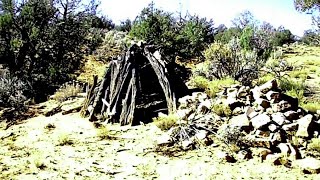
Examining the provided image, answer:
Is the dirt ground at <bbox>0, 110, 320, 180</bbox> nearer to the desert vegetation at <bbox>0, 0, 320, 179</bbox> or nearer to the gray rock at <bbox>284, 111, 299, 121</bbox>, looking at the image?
the desert vegetation at <bbox>0, 0, 320, 179</bbox>

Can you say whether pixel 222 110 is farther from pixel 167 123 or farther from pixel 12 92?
pixel 12 92

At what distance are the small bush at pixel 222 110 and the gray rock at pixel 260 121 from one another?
2.78ft

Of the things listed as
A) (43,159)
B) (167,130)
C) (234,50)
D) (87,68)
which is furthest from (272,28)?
(43,159)

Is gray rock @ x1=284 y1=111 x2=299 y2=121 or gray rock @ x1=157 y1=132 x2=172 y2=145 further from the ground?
gray rock @ x1=284 y1=111 x2=299 y2=121

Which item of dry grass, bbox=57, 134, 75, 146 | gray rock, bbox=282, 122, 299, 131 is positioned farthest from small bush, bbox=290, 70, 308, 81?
dry grass, bbox=57, 134, 75, 146

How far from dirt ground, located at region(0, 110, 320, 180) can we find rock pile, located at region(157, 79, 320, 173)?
1.32 feet

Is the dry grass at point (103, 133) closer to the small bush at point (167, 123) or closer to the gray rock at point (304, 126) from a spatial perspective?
the small bush at point (167, 123)

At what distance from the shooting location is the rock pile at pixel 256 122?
7.22m

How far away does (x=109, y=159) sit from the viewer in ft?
24.3

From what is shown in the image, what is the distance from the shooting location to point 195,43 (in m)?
21.5

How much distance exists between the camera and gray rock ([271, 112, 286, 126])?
783 centimetres

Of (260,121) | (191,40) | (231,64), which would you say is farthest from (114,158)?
(191,40)

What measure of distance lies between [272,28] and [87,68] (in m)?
18.2

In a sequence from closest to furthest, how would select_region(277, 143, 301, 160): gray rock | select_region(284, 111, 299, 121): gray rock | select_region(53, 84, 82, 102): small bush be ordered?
select_region(277, 143, 301, 160): gray rock, select_region(284, 111, 299, 121): gray rock, select_region(53, 84, 82, 102): small bush
